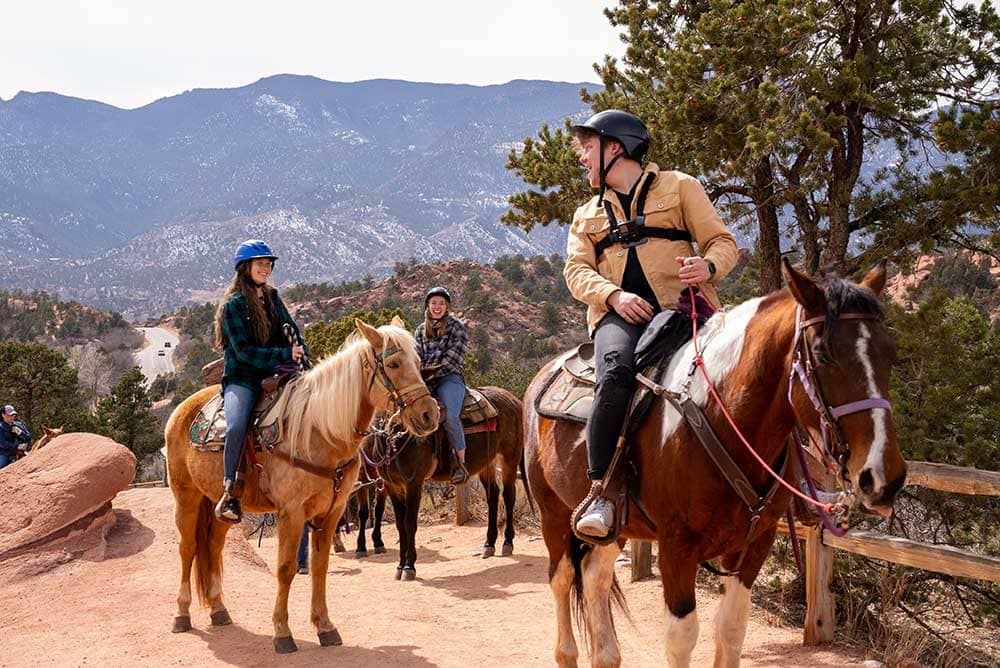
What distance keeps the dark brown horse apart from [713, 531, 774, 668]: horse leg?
5.52 metres

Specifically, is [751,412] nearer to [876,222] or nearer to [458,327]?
[458,327]

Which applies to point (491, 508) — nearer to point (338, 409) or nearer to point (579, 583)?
point (338, 409)

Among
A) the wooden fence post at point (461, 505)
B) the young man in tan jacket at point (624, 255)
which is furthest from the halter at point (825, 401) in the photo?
the wooden fence post at point (461, 505)

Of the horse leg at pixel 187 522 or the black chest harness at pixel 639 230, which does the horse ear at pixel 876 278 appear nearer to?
the black chest harness at pixel 639 230

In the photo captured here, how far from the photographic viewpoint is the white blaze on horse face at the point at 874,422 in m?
2.92

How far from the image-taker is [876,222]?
33.1ft

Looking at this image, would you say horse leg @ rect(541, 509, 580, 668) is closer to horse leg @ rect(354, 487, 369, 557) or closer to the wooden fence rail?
→ the wooden fence rail

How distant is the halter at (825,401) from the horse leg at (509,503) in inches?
306

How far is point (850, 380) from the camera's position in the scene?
3.11 m

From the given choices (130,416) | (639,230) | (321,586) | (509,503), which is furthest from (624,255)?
(130,416)

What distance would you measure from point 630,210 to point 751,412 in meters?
1.29

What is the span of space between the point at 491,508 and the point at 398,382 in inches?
196

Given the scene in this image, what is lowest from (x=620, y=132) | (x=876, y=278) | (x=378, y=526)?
(x=378, y=526)

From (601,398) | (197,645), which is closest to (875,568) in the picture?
(601,398)
